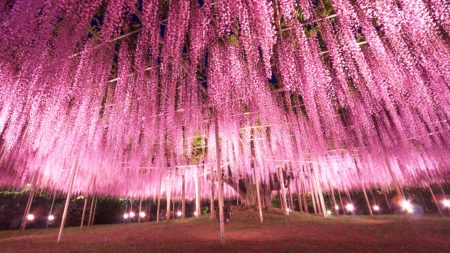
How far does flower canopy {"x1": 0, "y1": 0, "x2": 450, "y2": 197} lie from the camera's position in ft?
17.1

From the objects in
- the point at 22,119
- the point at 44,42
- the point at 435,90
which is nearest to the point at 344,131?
the point at 435,90

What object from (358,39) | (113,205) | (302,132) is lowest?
(113,205)

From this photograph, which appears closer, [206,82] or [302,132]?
[206,82]

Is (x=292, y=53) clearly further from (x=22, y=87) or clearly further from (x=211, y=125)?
(x=22, y=87)

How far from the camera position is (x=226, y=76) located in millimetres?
7328

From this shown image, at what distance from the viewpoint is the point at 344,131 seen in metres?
12.7

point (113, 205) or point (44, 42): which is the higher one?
point (44, 42)

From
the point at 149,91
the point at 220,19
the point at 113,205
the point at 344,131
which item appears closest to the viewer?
the point at 220,19

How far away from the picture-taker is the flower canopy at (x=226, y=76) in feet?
17.1

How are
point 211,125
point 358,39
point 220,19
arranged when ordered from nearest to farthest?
point 220,19
point 358,39
point 211,125

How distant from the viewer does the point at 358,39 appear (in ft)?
21.7

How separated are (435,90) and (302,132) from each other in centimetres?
529

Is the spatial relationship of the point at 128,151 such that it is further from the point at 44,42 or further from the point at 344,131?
the point at 344,131

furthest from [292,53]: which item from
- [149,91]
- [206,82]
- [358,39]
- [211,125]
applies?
[211,125]
